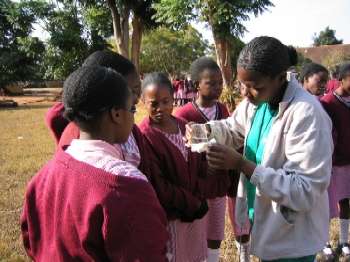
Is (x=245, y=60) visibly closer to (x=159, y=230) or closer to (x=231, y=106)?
(x=159, y=230)

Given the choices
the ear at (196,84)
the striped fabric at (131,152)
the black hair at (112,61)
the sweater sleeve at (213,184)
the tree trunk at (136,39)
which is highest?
the tree trunk at (136,39)

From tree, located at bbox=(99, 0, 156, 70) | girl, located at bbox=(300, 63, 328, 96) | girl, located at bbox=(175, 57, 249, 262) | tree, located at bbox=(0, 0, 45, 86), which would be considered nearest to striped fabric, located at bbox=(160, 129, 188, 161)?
girl, located at bbox=(175, 57, 249, 262)

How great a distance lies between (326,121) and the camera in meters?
2.00

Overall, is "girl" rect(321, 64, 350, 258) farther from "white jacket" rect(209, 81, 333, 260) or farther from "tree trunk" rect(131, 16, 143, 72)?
"tree trunk" rect(131, 16, 143, 72)

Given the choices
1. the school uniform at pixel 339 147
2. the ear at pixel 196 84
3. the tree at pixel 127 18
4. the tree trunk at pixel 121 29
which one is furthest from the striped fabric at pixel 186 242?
the tree trunk at pixel 121 29

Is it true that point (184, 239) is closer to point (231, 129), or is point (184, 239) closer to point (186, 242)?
point (186, 242)

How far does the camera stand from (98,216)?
4.46ft

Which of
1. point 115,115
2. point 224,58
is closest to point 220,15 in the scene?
point 224,58

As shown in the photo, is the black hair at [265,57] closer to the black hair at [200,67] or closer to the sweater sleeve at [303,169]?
the sweater sleeve at [303,169]

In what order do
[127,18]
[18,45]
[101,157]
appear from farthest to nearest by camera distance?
[18,45] → [127,18] → [101,157]

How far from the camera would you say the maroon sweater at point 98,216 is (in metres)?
1.35

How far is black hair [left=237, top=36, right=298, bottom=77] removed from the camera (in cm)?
202

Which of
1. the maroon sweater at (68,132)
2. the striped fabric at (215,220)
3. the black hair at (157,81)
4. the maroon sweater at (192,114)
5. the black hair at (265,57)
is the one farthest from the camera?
the maroon sweater at (192,114)

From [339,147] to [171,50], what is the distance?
154ft
